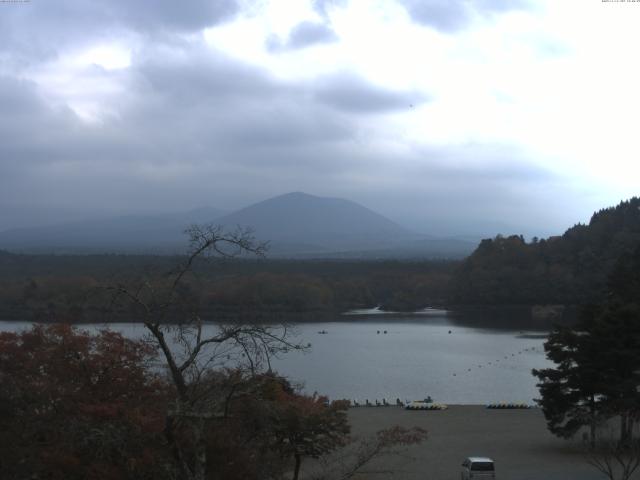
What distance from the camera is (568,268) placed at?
43562 millimetres

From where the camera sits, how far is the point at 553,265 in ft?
146

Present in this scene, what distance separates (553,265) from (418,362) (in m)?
24.0

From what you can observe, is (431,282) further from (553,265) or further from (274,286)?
(274,286)

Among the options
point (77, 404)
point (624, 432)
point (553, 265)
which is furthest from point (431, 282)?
point (77, 404)

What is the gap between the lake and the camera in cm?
1755

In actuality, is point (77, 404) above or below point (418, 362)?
above

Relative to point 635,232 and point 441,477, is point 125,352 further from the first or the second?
point 635,232

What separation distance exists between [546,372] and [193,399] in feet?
24.1

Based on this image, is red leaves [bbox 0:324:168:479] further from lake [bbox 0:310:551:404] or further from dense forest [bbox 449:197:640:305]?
dense forest [bbox 449:197:640:305]

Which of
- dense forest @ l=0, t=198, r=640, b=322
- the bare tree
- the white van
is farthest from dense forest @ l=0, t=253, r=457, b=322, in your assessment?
the bare tree

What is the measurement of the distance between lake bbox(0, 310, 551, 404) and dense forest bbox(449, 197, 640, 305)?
8688mm

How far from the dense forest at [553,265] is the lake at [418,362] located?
869 cm

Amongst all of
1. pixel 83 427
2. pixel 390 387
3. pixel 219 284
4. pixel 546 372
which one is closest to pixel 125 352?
pixel 83 427

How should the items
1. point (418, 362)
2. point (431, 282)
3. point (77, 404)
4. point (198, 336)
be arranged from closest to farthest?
point (198, 336) → point (77, 404) → point (418, 362) → point (431, 282)
